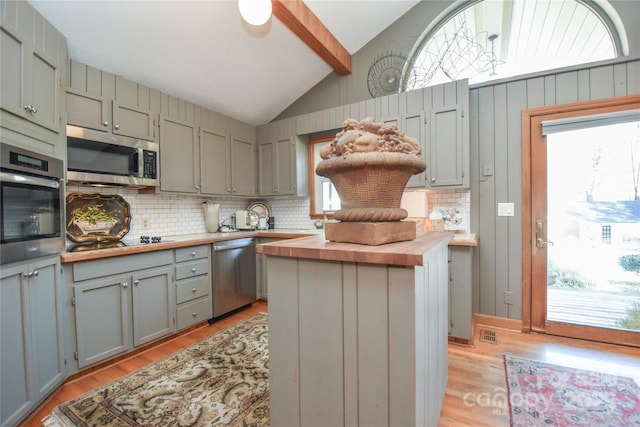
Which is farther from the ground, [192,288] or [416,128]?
[416,128]

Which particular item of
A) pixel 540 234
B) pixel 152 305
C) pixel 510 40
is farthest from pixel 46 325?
pixel 510 40

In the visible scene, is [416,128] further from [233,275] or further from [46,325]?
[46,325]

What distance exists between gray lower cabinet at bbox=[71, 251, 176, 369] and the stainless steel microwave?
2.31 ft

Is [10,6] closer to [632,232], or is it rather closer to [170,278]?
[170,278]

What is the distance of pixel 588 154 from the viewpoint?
238 centimetres

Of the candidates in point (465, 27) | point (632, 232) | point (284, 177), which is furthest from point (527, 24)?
point (284, 177)

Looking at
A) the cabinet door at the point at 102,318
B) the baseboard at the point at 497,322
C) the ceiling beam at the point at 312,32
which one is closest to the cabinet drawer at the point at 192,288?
the cabinet door at the point at 102,318

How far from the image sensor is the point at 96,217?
244 centimetres

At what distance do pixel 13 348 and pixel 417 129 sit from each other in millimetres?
3258

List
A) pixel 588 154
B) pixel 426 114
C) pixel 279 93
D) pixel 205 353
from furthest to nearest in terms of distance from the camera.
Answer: pixel 279 93
pixel 426 114
pixel 588 154
pixel 205 353

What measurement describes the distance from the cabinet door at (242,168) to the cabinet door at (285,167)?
0.37 metres

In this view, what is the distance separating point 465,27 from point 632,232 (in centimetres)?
252

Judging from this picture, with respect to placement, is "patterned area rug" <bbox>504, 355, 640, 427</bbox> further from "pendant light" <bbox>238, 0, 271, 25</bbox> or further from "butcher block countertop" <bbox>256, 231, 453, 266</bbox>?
"pendant light" <bbox>238, 0, 271, 25</bbox>

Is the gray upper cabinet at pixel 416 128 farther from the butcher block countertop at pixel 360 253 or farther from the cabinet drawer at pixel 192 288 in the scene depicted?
the cabinet drawer at pixel 192 288
